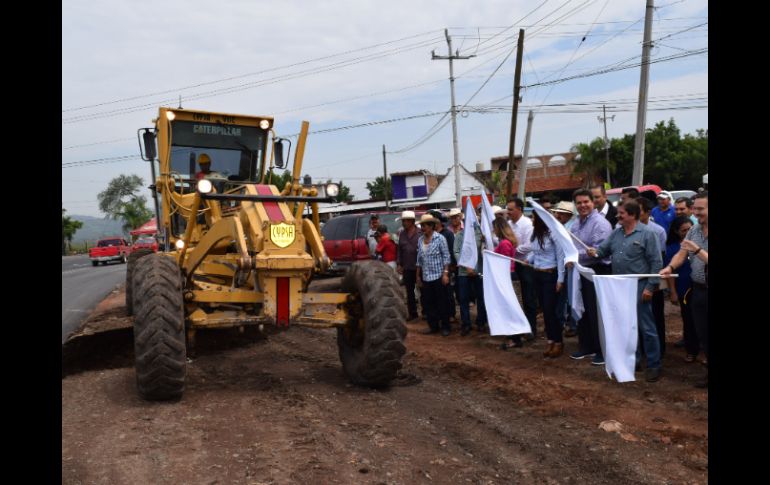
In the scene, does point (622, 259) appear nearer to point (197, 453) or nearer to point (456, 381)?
point (456, 381)

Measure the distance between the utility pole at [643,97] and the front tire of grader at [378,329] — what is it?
541 inches

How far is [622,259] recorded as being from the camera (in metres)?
7.55

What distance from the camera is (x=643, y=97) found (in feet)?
63.6

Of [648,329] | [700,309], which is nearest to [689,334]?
[648,329]

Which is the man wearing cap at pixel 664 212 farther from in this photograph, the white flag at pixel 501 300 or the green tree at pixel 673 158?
the green tree at pixel 673 158

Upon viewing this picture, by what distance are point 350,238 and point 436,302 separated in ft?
19.5

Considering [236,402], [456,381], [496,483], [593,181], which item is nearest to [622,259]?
[456,381]

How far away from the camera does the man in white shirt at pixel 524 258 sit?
392 inches

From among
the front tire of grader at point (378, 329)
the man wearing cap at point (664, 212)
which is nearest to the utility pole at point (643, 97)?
the man wearing cap at point (664, 212)

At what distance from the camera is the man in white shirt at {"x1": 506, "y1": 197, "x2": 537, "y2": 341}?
392 inches

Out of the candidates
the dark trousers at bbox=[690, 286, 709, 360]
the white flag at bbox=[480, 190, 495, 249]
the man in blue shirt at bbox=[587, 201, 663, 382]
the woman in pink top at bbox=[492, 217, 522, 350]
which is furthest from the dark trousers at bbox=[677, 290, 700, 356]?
the white flag at bbox=[480, 190, 495, 249]

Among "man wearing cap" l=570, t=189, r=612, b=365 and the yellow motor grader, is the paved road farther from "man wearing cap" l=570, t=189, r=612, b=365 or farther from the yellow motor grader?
"man wearing cap" l=570, t=189, r=612, b=365
